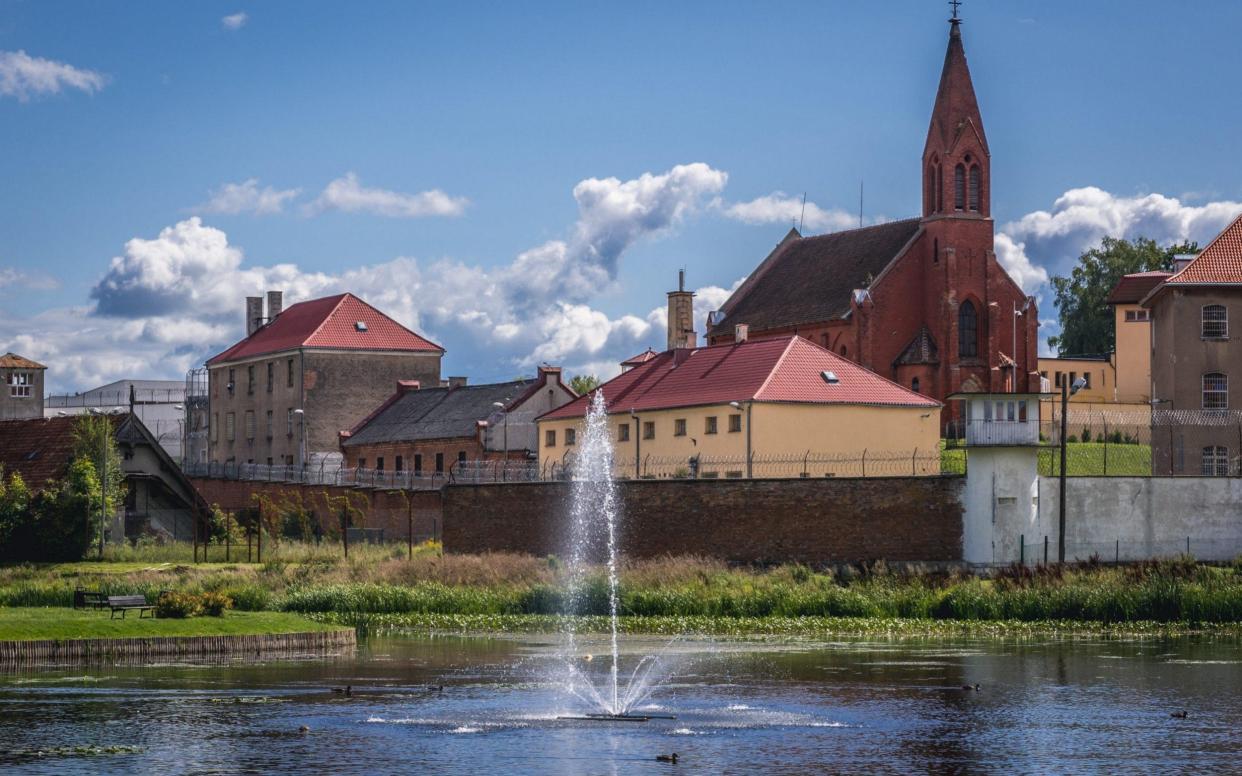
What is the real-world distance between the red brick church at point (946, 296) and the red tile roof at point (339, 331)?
18360 mm

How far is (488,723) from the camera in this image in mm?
28531

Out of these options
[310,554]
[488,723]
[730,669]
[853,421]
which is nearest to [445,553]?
[310,554]

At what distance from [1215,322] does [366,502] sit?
109 feet

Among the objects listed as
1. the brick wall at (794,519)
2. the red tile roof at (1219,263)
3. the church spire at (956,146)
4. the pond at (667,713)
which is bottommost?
the pond at (667,713)

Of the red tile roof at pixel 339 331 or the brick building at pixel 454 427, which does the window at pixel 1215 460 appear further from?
the red tile roof at pixel 339 331

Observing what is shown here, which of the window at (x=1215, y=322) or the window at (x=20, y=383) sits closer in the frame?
the window at (x=1215, y=322)

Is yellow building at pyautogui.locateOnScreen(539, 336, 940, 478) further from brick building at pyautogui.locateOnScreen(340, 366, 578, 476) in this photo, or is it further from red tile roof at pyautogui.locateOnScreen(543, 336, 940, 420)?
brick building at pyautogui.locateOnScreen(340, 366, 578, 476)

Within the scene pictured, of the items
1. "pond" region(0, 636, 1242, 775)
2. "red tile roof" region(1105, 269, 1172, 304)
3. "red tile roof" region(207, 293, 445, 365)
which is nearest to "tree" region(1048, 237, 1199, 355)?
"red tile roof" region(1105, 269, 1172, 304)

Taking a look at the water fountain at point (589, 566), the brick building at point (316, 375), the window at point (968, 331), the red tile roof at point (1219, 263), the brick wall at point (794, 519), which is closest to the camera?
the water fountain at point (589, 566)

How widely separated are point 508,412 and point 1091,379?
36859 millimetres

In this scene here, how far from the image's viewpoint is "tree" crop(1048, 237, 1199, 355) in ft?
372

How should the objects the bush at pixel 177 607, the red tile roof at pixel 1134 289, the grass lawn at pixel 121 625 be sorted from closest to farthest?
the grass lawn at pixel 121 625 → the bush at pixel 177 607 → the red tile roof at pixel 1134 289

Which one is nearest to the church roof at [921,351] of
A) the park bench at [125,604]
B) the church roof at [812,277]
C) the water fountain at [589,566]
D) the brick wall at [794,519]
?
the church roof at [812,277]

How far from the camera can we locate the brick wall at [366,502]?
71188 mm
